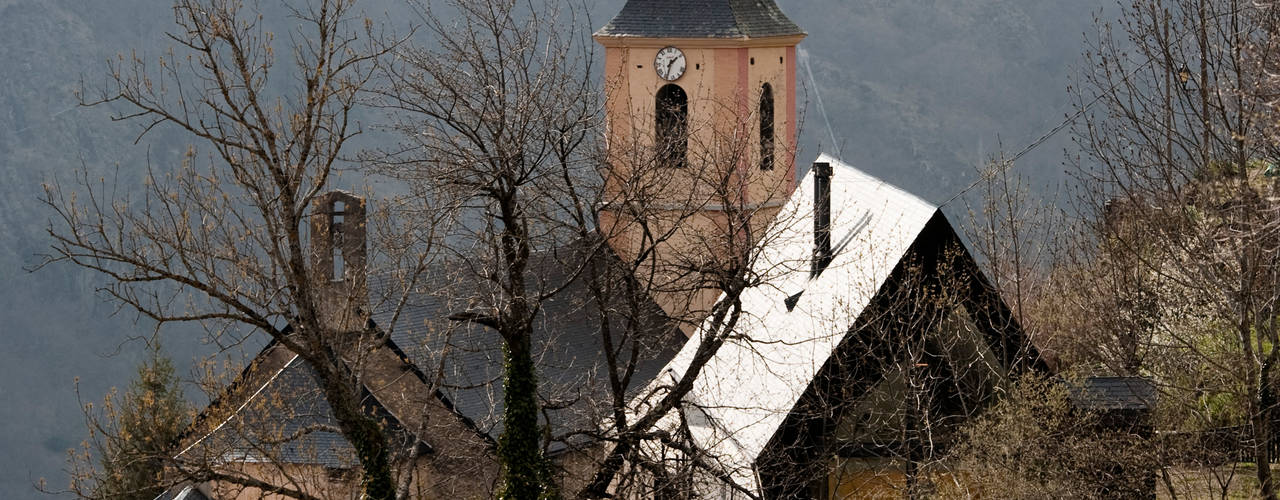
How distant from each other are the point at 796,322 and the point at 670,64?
40.6 feet

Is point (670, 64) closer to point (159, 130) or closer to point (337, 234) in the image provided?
point (337, 234)

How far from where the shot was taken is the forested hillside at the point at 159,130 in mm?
116188

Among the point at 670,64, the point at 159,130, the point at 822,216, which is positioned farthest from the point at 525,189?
the point at 159,130

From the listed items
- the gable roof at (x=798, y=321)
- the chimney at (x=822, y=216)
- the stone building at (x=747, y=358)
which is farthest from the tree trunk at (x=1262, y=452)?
the chimney at (x=822, y=216)

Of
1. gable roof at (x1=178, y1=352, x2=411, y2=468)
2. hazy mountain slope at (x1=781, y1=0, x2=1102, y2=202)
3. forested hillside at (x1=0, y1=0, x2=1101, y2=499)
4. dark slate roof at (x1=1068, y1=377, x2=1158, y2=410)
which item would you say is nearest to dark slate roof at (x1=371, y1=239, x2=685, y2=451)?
gable roof at (x1=178, y1=352, x2=411, y2=468)

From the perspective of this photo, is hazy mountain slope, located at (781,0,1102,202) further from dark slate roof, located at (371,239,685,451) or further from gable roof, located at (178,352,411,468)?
gable roof, located at (178,352,411,468)

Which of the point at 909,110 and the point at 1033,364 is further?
the point at 909,110

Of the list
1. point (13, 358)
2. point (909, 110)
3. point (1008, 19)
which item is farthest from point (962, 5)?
point (13, 358)

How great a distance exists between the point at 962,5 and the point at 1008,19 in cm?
528

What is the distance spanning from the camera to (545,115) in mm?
16031

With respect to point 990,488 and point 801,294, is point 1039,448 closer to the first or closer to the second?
point 990,488

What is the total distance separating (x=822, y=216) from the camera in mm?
20000

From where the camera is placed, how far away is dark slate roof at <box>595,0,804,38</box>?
29969 mm

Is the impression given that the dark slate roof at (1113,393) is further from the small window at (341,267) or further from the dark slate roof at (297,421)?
the small window at (341,267)
